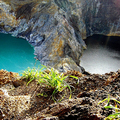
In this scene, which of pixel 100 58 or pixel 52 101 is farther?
pixel 100 58

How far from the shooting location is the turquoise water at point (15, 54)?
10137 mm

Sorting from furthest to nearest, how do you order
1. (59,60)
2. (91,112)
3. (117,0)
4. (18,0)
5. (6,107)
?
(117,0)
(18,0)
(59,60)
(6,107)
(91,112)

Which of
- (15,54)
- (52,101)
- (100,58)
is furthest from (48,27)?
A: (52,101)

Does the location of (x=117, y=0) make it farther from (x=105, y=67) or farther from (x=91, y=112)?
(x=91, y=112)

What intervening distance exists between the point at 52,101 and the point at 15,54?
11.2 metres

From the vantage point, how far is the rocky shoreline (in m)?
1.17

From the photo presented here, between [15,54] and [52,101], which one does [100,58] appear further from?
[52,101]

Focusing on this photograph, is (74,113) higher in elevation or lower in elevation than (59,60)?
higher

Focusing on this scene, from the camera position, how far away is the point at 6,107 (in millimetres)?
1404

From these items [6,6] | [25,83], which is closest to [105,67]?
[25,83]

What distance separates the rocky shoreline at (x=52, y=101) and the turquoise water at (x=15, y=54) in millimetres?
7780

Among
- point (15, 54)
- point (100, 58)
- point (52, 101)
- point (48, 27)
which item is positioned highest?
point (48, 27)

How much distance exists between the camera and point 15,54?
39.0 ft

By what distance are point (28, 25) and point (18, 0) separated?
3118 mm
